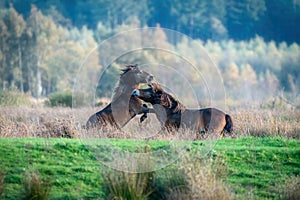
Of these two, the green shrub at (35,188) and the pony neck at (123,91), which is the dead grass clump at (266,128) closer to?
the pony neck at (123,91)

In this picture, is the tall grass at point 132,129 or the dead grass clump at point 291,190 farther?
the tall grass at point 132,129

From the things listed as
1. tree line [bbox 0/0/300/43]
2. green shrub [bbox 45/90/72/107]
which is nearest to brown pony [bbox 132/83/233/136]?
green shrub [bbox 45/90/72/107]

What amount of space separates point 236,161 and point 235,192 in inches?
60.4

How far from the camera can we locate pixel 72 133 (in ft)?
54.1

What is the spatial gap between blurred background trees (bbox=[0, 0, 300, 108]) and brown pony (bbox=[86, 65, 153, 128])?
39.6 ft

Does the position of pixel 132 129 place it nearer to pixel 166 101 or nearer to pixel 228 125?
pixel 166 101

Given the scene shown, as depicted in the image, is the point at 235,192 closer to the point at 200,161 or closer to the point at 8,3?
the point at 200,161

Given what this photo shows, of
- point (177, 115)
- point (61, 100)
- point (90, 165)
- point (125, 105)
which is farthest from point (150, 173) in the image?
point (61, 100)

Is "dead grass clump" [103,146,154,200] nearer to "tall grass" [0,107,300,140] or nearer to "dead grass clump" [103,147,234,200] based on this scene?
"dead grass clump" [103,147,234,200]

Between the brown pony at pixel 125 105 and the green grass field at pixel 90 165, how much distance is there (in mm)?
2268

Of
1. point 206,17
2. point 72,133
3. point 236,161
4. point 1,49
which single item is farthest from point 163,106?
point 206,17

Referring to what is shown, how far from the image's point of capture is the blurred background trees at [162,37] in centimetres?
5719

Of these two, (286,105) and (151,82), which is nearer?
(151,82)

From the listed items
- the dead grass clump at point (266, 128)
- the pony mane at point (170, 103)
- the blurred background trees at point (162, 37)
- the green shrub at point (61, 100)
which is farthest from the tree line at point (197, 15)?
the pony mane at point (170, 103)
